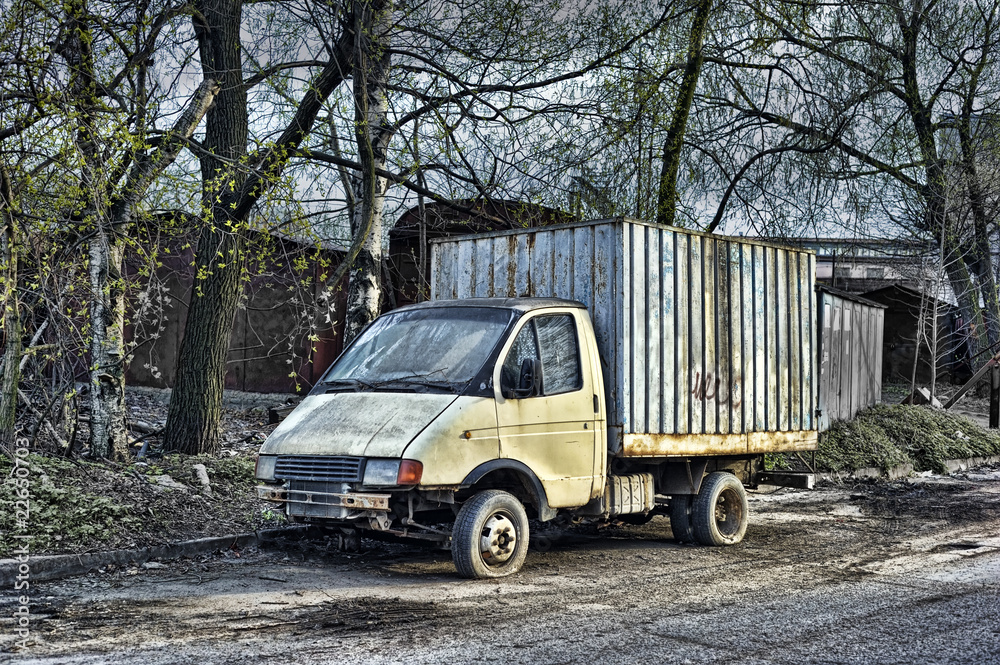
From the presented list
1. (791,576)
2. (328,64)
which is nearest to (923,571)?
(791,576)

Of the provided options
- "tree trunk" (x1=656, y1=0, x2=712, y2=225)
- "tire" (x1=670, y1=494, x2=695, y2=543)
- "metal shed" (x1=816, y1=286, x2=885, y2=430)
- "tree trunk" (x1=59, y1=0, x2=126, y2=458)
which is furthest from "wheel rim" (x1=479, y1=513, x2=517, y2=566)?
"metal shed" (x1=816, y1=286, x2=885, y2=430)

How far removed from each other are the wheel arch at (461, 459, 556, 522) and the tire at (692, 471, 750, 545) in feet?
6.56

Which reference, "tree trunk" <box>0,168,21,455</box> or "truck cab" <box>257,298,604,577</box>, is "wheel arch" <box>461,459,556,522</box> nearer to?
"truck cab" <box>257,298,604,577</box>

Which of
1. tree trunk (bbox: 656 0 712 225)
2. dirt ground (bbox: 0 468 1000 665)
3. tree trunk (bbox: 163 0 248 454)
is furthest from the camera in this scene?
tree trunk (bbox: 656 0 712 225)

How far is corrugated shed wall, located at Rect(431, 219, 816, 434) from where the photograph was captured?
827 cm

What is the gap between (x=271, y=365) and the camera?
20.4 metres

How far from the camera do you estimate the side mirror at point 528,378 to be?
7496 mm

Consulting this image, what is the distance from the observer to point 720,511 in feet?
30.9

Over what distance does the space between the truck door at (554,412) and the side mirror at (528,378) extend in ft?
0.17

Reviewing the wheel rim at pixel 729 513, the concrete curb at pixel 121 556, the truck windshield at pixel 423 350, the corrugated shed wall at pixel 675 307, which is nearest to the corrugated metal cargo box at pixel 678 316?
the corrugated shed wall at pixel 675 307

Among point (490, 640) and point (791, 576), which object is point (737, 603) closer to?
point (791, 576)

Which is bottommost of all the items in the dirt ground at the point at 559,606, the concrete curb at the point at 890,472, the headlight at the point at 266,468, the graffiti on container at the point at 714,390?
the dirt ground at the point at 559,606

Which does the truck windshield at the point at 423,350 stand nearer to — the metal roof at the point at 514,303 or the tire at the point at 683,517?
the metal roof at the point at 514,303

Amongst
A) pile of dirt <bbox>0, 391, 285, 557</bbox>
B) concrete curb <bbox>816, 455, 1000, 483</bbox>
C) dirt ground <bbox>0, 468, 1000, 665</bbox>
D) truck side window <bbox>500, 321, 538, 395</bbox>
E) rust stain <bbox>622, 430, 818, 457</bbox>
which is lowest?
dirt ground <bbox>0, 468, 1000, 665</bbox>
